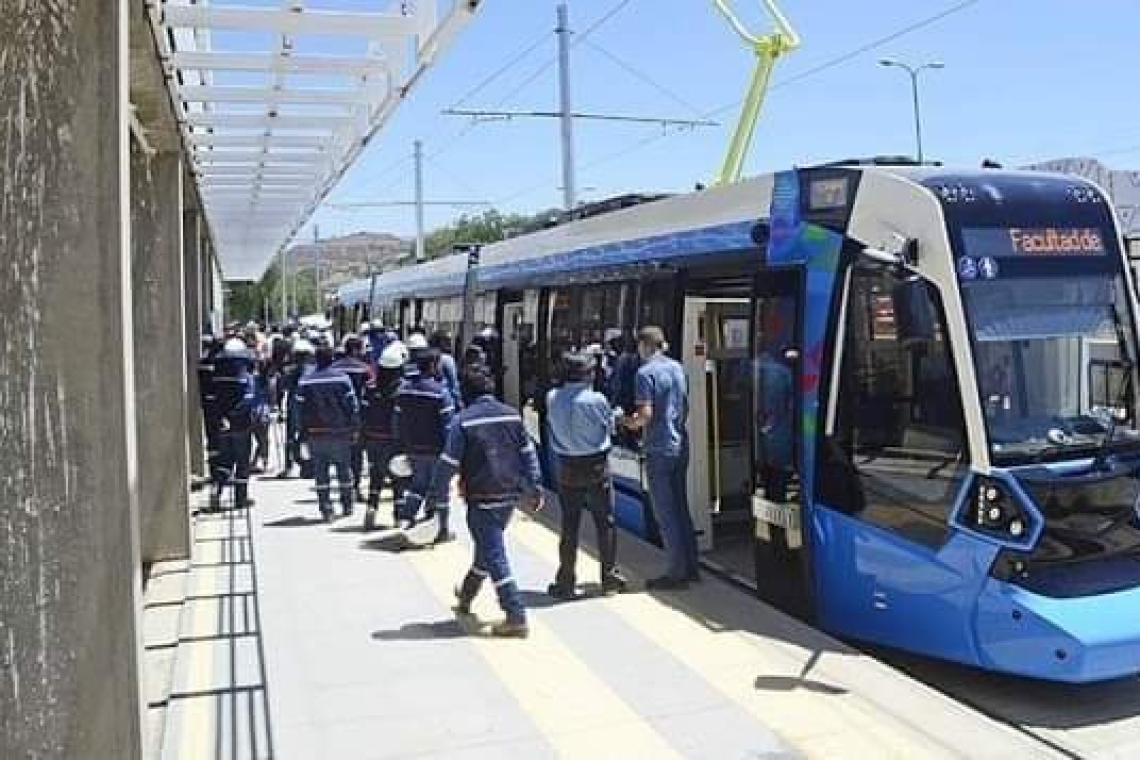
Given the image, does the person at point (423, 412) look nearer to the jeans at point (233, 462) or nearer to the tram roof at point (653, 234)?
the tram roof at point (653, 234)

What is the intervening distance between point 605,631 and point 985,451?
2581 mm

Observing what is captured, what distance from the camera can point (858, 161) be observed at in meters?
7.79

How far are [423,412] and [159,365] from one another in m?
2.17

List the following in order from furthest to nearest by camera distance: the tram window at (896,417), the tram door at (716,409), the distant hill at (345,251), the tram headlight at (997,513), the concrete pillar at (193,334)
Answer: the distant hill at (345,251) < the concrete pillar at (193,334) < the tram door at (716,409) < the tram window at (896,417) < the tram headlight at (997,513)

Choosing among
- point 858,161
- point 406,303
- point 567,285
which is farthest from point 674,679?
point 406,303

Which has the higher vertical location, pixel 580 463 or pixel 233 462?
pixel 580 463

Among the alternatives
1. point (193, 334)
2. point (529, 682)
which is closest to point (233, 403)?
point (193, 334)

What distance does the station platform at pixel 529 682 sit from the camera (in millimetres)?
5586

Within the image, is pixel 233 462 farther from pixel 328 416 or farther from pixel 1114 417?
pixel 1114 417

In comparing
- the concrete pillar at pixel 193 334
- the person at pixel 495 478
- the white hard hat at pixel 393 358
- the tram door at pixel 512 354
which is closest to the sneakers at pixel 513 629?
the person at pixel 495 478

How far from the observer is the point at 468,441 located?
730 centimetres

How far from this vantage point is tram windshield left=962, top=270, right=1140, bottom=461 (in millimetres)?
6617

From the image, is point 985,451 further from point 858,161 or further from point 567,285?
point 567,285

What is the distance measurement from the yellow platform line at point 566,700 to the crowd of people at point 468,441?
0.79ft
